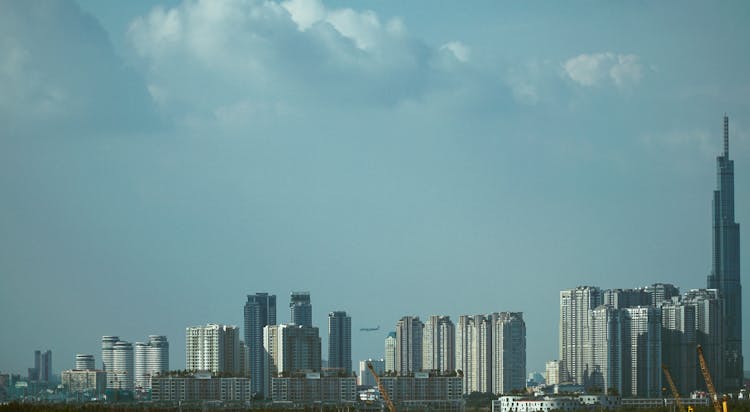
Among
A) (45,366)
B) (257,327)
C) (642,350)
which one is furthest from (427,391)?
(45,366)

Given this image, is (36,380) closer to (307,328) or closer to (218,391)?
(307,328)

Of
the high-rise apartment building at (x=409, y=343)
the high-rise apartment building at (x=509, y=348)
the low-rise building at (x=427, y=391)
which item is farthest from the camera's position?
the high-rise apartment building at (x=409, y=343)

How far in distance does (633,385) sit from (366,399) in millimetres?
17695

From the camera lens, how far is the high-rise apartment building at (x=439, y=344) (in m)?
81.5

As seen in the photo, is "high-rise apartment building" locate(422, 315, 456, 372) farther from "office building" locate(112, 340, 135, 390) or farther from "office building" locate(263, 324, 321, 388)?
"office building" locate(112, 340, 135, 390)

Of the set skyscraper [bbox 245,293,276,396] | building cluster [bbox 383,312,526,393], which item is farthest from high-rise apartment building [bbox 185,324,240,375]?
building cluster [bbox 383,312,526,393]

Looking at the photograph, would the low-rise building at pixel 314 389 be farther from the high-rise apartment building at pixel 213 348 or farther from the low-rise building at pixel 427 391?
the high-rise apartment building at pixel 213 348

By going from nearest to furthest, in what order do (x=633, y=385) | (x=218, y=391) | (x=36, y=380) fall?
(x=218, y=391) → (x=633, y=385) → (x=36, y=380)

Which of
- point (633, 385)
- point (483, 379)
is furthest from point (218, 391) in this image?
point (633, 385)

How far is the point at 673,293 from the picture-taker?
88438mm

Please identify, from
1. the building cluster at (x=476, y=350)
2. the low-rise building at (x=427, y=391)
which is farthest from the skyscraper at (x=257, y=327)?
the low-rise building at (x=427, y=391)

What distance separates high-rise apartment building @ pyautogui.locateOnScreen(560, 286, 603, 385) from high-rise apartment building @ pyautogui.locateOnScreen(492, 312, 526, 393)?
3.46 meters

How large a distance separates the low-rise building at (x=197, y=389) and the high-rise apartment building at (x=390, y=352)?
2192cm

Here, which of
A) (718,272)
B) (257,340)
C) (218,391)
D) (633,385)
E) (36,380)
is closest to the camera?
(218,391)
